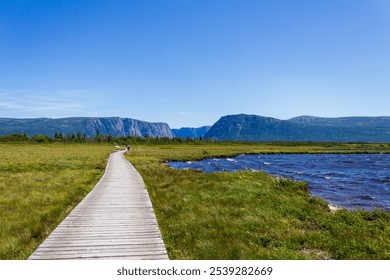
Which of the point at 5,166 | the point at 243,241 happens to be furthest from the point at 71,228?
the point at 5,166

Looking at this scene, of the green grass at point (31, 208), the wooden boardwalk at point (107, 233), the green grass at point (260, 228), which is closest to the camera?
the wooden boardwalk at point (107, 233)

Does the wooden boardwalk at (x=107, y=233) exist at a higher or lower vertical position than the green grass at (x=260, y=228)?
higher

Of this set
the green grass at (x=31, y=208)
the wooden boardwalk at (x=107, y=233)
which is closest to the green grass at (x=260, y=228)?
the wooden boardwalk at (x=107, y=233)

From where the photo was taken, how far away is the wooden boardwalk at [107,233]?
31.8 ft

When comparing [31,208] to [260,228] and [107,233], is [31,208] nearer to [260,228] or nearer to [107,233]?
[107,233]

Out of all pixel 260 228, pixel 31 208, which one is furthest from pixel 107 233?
pixel 31 208

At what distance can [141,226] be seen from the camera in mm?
12625

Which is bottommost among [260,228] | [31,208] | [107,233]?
[31,208]

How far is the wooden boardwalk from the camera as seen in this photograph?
31.8 feet

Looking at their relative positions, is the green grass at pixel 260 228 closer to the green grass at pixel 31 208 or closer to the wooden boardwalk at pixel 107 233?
the wooden boardwalk at pixel 107 233

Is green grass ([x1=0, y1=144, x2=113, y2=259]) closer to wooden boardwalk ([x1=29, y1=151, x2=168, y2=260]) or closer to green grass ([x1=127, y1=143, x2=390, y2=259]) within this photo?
wooden boardwalk ([x1=29, y1=151, x2=168, y2=260])

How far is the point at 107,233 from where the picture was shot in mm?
11625
